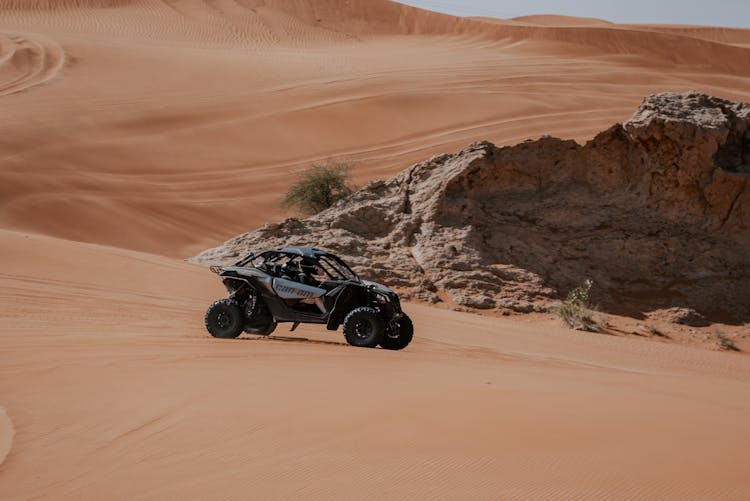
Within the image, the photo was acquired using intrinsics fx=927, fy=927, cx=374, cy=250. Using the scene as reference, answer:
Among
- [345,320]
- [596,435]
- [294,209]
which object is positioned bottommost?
[294,209]

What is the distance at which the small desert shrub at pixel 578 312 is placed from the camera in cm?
1467

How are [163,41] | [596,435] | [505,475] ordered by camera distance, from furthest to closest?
1. [163,41]
2. [596,435]
3. [505,475]

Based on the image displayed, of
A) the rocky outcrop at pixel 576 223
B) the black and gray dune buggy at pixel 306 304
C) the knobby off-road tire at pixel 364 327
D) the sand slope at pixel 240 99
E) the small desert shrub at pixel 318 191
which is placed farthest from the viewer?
the sand slope at pixel 240 99

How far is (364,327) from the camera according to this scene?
1083 cm

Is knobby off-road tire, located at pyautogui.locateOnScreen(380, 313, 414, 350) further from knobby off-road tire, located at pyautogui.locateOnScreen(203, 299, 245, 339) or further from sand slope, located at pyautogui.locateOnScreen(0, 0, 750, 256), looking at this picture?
sand slope, located at pyautogui.locateOnScreen(0, 0, 750, 256)

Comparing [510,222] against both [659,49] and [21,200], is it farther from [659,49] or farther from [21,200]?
[659,49]

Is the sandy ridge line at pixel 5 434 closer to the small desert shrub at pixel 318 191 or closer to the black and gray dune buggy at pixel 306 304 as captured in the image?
the black and gray dune buggy at pixel 306 304

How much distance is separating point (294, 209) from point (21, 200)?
7.98 m

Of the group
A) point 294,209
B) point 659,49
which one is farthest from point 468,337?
point 659,49

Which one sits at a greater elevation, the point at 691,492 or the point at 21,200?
the point at 691,492

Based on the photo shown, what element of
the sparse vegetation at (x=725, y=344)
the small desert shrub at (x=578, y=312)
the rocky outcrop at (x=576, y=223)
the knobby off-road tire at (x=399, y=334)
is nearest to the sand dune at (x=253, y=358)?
the knobby off-road tire at (x=399, y=334)

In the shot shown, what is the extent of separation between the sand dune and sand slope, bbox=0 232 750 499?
0.08 feet

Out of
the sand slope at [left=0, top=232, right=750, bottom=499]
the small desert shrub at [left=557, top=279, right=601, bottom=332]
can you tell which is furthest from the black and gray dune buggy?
the small desert shrub at [left=557, top=279, right=601, bottom=332]

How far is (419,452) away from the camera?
18.3 ft
